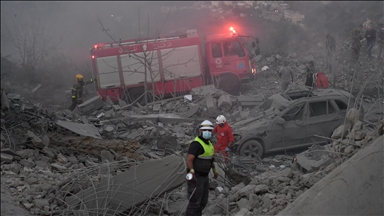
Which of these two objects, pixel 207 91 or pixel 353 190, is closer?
pixel 353 190

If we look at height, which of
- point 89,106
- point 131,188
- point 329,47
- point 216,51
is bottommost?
point 131,188

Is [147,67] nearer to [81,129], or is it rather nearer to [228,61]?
[228,61]

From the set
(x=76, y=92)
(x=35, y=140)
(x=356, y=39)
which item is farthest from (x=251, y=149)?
(x=356, y=39)

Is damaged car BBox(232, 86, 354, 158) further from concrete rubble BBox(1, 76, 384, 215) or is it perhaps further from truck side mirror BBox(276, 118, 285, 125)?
concrete rubble BBox(1, 76, 384, 215)

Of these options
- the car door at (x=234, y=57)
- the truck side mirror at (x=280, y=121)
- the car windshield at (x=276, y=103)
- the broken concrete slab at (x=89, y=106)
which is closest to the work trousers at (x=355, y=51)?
the car door at (x=234, y=57)

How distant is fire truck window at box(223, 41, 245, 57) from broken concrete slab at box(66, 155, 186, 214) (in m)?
9.28

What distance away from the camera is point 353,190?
196 inches

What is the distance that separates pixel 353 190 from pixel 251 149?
200 inches

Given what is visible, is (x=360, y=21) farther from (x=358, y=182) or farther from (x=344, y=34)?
(x=358, y=182)

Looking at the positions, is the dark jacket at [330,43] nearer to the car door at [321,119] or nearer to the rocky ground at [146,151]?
the rocky ground at [146,151]

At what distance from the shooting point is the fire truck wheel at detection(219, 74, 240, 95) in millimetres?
15977

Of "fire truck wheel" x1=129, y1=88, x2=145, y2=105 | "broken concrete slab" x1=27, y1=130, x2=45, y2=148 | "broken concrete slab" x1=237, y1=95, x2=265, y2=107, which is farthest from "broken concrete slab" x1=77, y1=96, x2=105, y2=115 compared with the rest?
"broken concrete slab" x1=27, y1=130, x2=45, y2=148

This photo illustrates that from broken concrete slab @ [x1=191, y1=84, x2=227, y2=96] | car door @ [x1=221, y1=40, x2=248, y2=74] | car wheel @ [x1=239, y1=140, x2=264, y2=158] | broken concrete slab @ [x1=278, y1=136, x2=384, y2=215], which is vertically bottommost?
car wheel @ [x1=239, y1=140, x2=264, y2=158]

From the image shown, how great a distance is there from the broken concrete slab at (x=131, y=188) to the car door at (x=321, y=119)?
4342 millimetres
